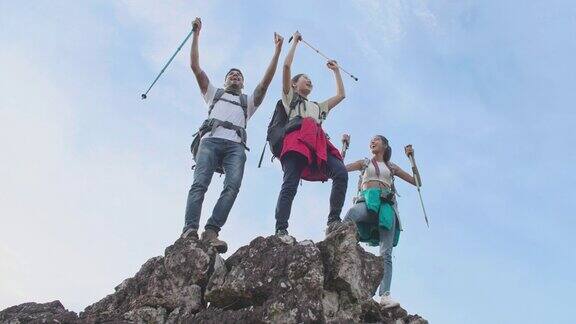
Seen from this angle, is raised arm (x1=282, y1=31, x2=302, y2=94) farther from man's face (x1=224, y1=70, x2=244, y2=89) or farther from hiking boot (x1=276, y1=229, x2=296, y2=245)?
hiking boot (x1=276, y1=229, x2=296, y2=245)

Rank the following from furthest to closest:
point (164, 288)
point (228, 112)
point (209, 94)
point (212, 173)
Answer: point (209, 94)
point (228, 112)
point (212, 173)
point (164, 288)

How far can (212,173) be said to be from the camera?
440 inches

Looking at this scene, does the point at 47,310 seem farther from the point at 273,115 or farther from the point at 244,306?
the point at 273,115

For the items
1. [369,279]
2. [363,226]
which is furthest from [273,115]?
[369,279]

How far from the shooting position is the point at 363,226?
39.8 feet

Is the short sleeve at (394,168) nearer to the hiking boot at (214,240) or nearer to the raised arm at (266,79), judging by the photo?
the raised arm at (266,79)

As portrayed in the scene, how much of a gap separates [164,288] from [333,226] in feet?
9.44

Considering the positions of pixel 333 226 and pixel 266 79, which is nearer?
pixel 333 226

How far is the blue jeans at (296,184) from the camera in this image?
10805 mm

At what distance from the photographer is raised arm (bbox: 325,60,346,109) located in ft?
41.2

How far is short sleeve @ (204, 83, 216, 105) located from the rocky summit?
2848mm

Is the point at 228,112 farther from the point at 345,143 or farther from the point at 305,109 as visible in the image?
the point at 345,143

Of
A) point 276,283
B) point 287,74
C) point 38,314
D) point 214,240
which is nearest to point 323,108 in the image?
point 287,74

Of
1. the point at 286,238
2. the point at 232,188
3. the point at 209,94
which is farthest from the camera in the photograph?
the point at 209,94
